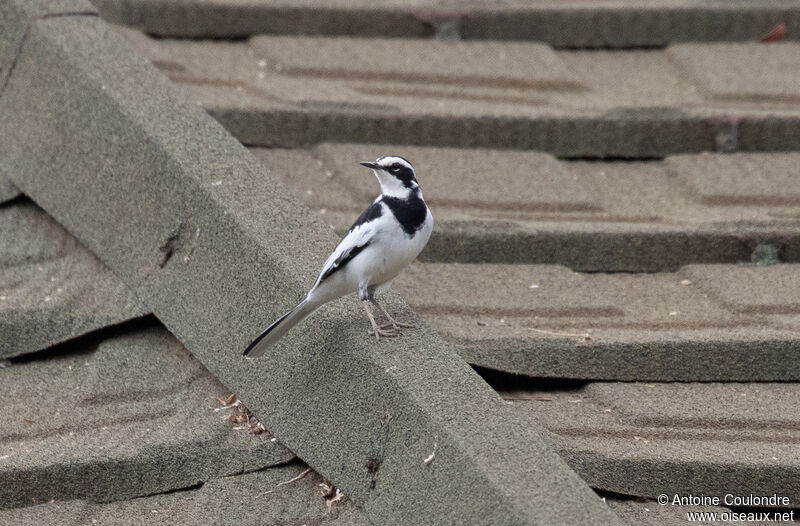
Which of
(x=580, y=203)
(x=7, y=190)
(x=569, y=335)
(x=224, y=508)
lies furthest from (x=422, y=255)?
(x=7, y=190)

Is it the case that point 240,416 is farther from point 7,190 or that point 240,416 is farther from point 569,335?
point 7,190

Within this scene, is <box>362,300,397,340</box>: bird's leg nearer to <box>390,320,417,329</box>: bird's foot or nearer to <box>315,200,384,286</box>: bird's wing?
<box>390,320,417,329</box>: bird's foot

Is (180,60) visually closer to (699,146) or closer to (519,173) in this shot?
(519,173)

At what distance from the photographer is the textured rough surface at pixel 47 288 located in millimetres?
4309

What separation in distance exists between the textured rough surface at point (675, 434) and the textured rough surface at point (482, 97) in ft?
6.13

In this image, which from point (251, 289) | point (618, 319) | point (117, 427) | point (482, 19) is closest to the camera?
point (117, 427)

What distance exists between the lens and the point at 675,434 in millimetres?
3697

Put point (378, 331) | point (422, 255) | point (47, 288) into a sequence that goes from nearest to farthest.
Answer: point (378, 331), point (47, 288), point (422, 255)

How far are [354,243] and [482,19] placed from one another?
10.2ft

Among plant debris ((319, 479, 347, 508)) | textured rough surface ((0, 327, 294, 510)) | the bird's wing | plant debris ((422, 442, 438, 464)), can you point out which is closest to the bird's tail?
the bird's wing

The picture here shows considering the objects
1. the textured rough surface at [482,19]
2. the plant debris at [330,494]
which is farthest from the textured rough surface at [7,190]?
the plant debris at [330,494]

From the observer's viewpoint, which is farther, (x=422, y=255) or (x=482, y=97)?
(x=482, y=97)

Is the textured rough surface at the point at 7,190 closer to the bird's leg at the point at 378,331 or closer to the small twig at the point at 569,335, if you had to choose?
the bird's leg at the point at 378,331

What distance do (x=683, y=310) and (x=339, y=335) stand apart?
147 centimetres
